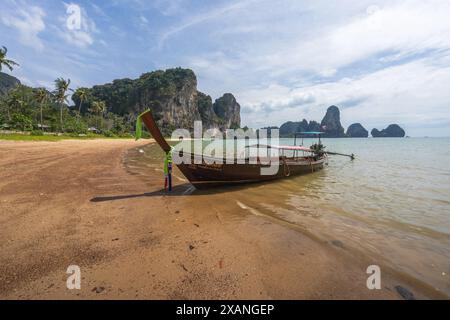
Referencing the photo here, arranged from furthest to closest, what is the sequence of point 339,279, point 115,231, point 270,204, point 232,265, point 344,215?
1. point 270,204
2. point 344,215
3. point 115,231
4. point 232,265
5. point 339,279

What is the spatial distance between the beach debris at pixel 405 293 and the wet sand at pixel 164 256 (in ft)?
0.36

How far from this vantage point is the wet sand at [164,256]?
371 cm

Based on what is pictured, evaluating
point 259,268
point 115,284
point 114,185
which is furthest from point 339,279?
point 114,185

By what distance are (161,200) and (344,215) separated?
6.62 metres

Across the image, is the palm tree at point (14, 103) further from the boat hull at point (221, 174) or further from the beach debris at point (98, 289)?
the beach debris at point (98, 289)

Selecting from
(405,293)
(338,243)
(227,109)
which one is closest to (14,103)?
(338,243)

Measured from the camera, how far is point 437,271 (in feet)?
15.7

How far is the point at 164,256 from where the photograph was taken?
15.3 ft

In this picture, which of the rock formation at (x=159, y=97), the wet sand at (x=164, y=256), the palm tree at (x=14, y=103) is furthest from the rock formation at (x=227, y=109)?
the wet sand at (x=164, y=256)

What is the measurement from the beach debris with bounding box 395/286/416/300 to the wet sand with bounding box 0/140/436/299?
A: 4.4 inches

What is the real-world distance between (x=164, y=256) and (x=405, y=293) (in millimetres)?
4318

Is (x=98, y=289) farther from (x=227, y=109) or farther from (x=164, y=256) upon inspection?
(x=227, y=109)

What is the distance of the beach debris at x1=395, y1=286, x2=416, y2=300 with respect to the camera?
12.7 feet
